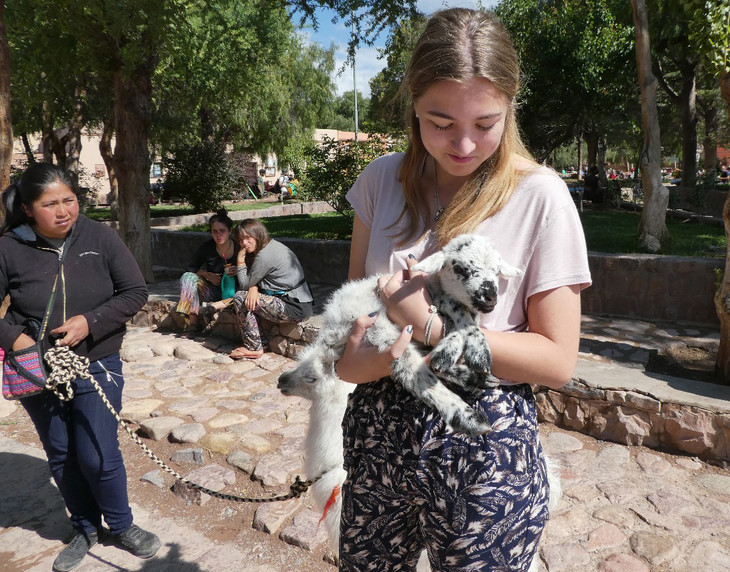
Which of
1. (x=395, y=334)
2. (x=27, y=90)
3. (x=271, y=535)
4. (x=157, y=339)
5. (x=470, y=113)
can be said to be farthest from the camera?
(x=27, y=90)

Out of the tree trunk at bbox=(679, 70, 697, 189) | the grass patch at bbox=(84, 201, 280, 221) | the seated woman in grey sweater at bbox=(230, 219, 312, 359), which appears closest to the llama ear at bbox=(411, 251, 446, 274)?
the seated woman in grey sweater at bbox=(230, 219, 312, 359)

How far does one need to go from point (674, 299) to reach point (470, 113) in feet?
23.4

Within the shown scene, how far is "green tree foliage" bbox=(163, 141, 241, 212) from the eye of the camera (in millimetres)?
19984

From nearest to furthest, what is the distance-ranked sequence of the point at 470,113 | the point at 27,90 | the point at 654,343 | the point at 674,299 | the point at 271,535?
the point at 470,113 < the point at 271,535 < the point at 654,343 < the point at 674,299 < the point at 27,90

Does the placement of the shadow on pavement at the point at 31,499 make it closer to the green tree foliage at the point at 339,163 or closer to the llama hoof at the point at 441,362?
the llama hoof at the point at 441,362

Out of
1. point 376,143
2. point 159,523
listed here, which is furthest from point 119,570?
point 376,143

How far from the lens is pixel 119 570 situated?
10.8ft

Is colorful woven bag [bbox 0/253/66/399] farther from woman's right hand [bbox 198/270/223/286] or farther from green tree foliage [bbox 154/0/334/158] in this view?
green tree foliage [bbox 154/0/334/158]

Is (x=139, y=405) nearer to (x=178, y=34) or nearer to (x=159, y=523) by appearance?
(x=159, y=523)

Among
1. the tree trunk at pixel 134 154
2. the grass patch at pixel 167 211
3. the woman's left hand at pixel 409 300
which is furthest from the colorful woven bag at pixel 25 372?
the grass patch at pixel 167 211

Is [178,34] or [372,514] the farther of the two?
[178,34]

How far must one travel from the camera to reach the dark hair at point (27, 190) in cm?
304

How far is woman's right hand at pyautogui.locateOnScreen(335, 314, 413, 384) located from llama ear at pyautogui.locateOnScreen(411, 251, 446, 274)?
17cm

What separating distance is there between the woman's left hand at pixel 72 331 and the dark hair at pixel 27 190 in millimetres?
662
